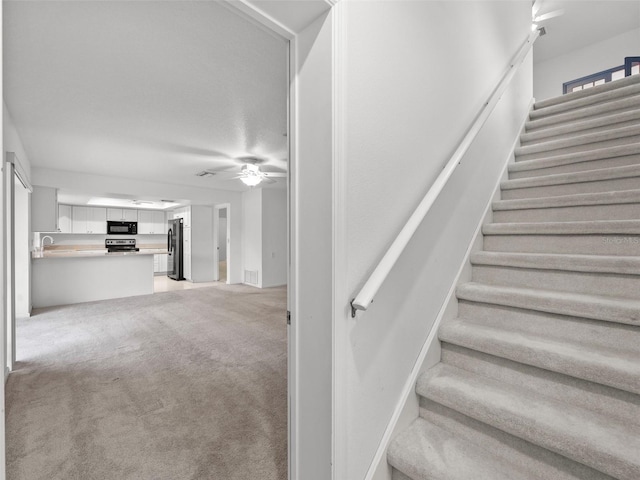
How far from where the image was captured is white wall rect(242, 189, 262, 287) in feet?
23.6

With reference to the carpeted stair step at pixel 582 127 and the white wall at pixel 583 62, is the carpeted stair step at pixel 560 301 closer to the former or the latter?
the carpeted stair step at pixel 582 127

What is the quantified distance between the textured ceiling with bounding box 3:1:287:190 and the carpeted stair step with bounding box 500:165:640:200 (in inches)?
80.0

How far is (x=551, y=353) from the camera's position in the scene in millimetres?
1343

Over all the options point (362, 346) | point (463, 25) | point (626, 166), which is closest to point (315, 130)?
point (362, 346)

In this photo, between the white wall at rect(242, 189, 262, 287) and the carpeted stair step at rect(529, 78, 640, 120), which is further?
the white wall at rect(242, 189, 262, 287)

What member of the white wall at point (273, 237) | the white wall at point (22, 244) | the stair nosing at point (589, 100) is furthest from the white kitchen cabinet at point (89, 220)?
the stair nosing at point (589, 100)

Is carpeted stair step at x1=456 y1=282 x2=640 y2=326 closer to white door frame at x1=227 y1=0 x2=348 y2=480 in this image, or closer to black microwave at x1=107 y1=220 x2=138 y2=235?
white door frame at x1=227 y1=0 x2=348 y2=480

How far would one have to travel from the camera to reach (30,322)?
13.9 feet

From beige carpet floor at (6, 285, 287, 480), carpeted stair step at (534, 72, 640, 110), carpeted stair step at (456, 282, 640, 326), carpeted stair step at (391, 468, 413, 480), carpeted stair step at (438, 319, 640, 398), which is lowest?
beige carpet floor at (6, 285, 287, 480)

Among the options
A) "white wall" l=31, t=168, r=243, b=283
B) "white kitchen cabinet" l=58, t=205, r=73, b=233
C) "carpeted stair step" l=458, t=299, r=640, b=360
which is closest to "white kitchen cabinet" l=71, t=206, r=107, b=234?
"white kitchen cabinet" l=58, t=205, r=73, b=233

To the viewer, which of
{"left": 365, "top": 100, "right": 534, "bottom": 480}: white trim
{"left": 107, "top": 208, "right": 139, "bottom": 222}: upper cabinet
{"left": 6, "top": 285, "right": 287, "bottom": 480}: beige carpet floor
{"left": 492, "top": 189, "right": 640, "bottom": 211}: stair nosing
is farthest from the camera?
{"left": 107, "top": 208, "right": 139, "bottom": 222}: upper cabinet

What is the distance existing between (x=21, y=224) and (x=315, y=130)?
16.4ft

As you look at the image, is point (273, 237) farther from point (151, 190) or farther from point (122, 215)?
point (122, 215)

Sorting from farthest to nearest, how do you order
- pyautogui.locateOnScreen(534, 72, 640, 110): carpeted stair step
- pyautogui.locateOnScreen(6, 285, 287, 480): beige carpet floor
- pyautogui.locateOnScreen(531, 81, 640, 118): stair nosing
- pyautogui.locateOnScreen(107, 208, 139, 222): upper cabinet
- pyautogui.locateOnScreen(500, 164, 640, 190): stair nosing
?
1. pyautogui.locateOnScreen(107, 208, 139, 222): upper cabinet
2. pyautogui.locateOnScreen(534, 72, 640, 110): carpeted stair step
3. pyautogui.locateOnScreen(531, 81, 640, 118): stair nosing
4. pyautogui.locateOnScreen(500, 164, 640, 190): stair nosing
5. pyautogui.locateOnScreen(6, 285, 287, 480): beige carpet floor
